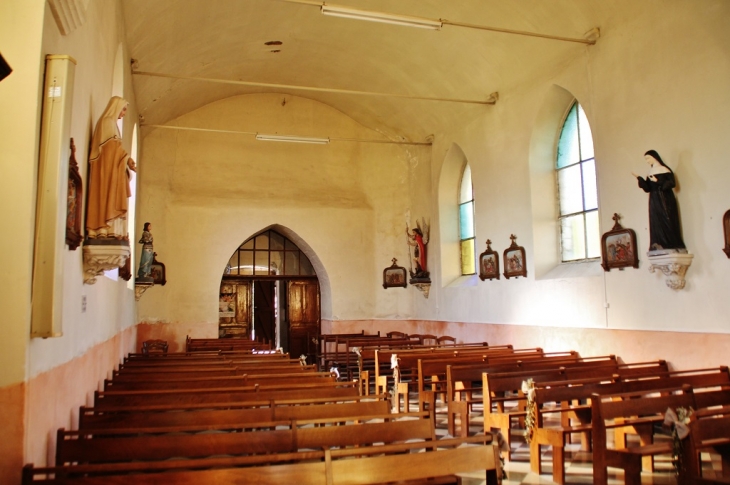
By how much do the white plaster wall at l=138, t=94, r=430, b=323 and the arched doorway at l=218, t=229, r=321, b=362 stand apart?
0.63 metres

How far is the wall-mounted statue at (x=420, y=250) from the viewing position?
44.3 feet

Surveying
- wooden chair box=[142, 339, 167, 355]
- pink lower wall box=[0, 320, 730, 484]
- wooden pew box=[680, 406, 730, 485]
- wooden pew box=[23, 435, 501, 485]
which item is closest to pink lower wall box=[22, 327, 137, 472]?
pink lower wall box=[0, 320, 730, 484]

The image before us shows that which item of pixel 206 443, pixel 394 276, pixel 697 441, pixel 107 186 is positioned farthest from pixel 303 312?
pixel 697 441

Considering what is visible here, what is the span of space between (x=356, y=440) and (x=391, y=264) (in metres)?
11.1

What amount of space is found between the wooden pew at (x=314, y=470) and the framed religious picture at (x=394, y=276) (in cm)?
1139

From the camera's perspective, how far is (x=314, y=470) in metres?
2.56

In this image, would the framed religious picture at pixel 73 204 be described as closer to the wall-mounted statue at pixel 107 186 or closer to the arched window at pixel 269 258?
the wall-mounted statue at pixel 107 186

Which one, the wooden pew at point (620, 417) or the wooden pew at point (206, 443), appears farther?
the wooden pew at point (620, 417)

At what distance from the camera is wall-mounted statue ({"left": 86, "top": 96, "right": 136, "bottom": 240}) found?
14.5 ft

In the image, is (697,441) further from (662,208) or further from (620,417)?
(662,208)

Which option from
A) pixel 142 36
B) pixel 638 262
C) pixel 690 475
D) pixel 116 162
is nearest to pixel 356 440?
pixel 690 475

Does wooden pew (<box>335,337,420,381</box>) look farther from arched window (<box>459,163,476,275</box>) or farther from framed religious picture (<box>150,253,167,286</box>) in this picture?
framed religious picture (<box>150,253,167,286</box>)

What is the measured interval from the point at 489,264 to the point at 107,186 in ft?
25.9

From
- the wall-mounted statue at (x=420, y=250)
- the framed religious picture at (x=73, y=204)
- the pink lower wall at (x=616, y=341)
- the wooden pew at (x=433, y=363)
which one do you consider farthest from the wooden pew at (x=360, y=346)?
the framed religious picture at (x=73, y=204)
